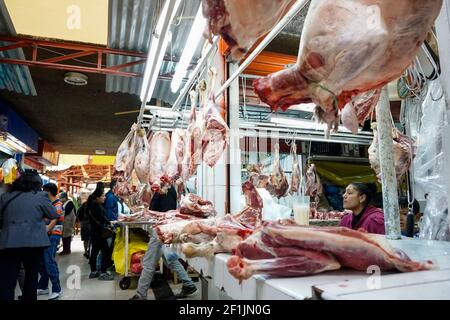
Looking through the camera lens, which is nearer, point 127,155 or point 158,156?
point 158,156

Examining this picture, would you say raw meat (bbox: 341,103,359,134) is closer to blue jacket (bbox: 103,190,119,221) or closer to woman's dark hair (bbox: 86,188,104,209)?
woman's dark hair (bbox: 86,188,104,209)

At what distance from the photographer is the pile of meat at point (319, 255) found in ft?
3.97

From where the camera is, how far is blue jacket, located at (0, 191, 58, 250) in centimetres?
466

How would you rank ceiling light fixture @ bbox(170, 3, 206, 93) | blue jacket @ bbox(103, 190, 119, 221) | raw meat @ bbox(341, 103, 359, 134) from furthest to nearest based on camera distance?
blue jacket @ bbox(103, 190, 119, 221) < ceiling light fixture @ bbox(170, 3, 206, 93) < raw meat @ bbox(341, 103, 359, 134)

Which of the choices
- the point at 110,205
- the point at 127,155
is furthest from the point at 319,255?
the point at 110,205

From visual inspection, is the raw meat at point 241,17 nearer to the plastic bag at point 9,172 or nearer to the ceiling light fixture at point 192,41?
the ceiling light fixture at point 192,41

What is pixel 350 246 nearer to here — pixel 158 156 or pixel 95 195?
pixel 158 156

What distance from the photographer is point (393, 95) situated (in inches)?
171

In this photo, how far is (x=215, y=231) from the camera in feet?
7.04

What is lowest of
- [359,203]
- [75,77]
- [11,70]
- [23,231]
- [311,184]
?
[23,231]

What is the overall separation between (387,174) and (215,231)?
1189 millimetres

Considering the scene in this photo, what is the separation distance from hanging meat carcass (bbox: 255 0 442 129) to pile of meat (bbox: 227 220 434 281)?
441 millimetres

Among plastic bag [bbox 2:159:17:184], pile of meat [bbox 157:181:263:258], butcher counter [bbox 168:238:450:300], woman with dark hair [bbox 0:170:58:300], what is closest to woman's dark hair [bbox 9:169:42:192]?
woman with dark hair [bbox 0:170:58:300]
